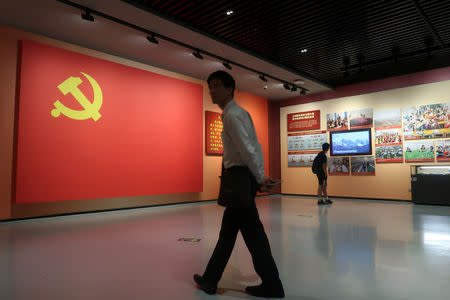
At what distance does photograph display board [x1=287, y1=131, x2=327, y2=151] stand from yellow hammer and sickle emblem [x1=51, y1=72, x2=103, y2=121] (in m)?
6.10

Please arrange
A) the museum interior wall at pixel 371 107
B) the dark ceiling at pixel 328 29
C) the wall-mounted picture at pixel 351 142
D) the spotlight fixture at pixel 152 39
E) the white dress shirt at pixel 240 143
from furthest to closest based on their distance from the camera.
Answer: the wall-mounted picture at pixel 351 142, the museum interior wall at pixel 371 107, the spotlight fixture at pixel 152 39, the dark ceiling at pixel 328 29, the white dress shirt at pixel 240 143

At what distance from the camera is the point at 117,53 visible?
241 inches

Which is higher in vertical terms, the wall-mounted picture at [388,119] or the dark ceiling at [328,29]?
the dark ceiling at [328,29]

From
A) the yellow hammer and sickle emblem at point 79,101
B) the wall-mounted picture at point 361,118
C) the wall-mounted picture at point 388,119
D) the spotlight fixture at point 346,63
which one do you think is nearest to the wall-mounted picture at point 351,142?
the wall-mounted picture at point 361,118

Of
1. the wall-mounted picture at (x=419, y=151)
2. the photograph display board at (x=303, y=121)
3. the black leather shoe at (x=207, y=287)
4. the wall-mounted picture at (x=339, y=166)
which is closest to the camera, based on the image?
the black leather shoe at (x=207, y=287)

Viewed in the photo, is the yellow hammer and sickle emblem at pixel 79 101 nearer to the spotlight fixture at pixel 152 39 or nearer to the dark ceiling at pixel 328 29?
the spotlight fixture at pixel 152 39

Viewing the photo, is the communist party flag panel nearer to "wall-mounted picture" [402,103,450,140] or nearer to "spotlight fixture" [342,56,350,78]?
"spotlight fixture" [342,56,350,78]

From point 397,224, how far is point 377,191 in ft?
12.5

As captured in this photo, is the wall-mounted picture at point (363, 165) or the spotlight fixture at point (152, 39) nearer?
the spotlight fixture at point (152, 39)

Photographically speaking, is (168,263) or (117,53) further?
(117,53)

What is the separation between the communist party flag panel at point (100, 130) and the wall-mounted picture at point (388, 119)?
4.80 metres

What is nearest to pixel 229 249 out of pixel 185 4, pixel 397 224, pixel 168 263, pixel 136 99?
pixel 168 263

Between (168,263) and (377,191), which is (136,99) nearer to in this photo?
(168,263)

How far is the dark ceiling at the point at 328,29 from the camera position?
461cm
